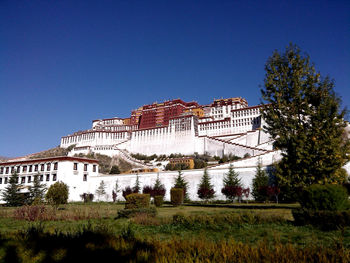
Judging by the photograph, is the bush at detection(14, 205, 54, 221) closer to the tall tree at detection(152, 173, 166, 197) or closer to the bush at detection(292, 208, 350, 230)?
the bush at detection(292, 208, 350, 230)

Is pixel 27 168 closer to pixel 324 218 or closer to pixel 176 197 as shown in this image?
pixel 176 197

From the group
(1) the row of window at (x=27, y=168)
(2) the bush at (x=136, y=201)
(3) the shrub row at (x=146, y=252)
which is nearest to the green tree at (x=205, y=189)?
(2) the bush at (x=136, y=201)

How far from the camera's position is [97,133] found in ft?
352

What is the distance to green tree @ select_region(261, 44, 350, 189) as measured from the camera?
16.0 metres

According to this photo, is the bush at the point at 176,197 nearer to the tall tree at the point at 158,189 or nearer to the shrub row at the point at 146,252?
the tall tree at the point at 158,189

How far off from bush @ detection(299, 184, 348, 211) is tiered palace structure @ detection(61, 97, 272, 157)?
2123 inches

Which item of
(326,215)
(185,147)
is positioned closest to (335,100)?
(326,215)

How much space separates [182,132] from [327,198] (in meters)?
80.8

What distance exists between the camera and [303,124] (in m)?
17.4

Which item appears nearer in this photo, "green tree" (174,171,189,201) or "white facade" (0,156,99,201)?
"green tree" (174,171,189,201)

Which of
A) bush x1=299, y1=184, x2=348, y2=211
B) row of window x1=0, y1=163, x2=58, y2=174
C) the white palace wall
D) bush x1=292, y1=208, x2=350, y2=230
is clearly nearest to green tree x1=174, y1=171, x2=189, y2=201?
the white palace wall

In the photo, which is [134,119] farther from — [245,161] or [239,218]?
[239,218]

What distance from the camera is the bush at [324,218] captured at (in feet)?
29.9

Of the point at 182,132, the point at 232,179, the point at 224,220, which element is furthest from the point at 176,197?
the point at 182,132
